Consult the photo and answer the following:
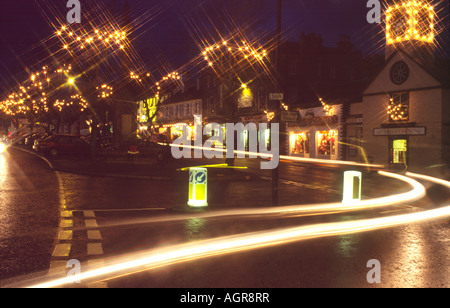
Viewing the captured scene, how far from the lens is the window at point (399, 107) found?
33.7 meters

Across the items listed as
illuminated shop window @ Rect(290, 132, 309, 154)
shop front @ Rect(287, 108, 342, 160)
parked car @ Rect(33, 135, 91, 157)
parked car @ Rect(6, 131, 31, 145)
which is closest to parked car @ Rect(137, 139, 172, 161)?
parked car @ Rect(33, 135, 91, 157)

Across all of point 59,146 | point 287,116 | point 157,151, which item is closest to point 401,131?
point 157,151

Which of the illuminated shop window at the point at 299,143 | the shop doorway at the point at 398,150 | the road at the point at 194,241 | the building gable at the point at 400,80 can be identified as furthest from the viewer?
the illuminated shop window at the point at 299,143

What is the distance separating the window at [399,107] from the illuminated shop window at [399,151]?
5.48 ft

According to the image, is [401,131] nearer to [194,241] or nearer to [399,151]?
[399,151]

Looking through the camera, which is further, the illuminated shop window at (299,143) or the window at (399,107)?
the illuminated shop window at (299,143)

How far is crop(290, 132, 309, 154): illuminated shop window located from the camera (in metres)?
45.0

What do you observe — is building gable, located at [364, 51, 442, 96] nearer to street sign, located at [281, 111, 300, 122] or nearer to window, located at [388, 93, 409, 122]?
window, located at [388, 93, 409, 122]

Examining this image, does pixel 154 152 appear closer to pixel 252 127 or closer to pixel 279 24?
pixel 279 24

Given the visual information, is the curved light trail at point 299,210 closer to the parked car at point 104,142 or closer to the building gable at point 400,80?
the building gable at point 400,80

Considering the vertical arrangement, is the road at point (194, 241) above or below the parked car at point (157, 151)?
below

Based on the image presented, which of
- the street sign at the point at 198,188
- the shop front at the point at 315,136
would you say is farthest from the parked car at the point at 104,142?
the street sign at the point at 198,188

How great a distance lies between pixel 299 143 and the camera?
4609cm

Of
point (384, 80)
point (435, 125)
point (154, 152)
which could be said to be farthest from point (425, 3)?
point (154, 152)
